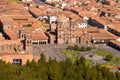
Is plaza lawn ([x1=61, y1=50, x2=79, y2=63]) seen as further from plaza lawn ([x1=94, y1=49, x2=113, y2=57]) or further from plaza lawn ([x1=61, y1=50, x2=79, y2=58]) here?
plaza lawn ([x1=94, y1=49, x2=113, y2=57])

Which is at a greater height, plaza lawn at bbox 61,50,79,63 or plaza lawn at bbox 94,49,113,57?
plaza lawn at bbox 61,50,79,63

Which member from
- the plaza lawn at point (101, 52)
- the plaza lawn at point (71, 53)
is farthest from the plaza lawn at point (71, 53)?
the plaza lawn at point (101, 52)

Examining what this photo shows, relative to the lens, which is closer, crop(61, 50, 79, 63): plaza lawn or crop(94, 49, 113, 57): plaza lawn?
crop(61, 50, 79, 63): plaza lawn

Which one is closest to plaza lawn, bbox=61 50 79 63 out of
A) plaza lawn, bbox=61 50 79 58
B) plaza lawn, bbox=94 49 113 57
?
plaza lawn, bbox=61 50 79 58

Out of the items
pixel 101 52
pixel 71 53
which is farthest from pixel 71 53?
pixel 101 52

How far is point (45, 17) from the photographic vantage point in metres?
59.1

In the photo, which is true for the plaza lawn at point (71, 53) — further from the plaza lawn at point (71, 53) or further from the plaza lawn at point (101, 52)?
the plaza lawn at point (101, 52)

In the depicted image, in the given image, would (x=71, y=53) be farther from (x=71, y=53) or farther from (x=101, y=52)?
(x=101, y=52)

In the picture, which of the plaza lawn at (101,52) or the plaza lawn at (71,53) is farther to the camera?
the plaza lawn at (101,52)

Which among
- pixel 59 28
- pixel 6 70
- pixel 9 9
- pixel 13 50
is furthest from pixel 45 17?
pixel 6 70

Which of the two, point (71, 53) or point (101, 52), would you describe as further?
point (101, 52)

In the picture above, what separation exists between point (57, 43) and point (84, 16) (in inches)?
615

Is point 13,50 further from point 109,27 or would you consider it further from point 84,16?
point 84,16

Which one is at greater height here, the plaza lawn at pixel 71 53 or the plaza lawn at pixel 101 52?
the plaza lawn at pixel 71 53
